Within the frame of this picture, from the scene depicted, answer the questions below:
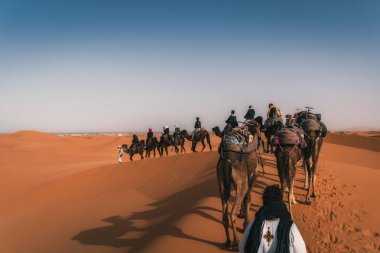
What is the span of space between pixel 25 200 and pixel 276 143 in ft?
52.2

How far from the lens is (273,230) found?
3973 millimetres


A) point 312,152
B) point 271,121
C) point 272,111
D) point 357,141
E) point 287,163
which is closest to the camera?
point 287,163

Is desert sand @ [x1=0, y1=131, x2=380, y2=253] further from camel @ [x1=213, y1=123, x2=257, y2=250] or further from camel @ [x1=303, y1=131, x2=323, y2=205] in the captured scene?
camel @ [x1=213, y1=123, x2=257, y2=250]

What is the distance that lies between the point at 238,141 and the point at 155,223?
5203mm

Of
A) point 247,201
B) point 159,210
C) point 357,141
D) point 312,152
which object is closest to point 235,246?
point 247,201

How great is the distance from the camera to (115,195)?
58.6 feet

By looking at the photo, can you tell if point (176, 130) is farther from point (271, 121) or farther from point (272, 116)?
point (271, 121)

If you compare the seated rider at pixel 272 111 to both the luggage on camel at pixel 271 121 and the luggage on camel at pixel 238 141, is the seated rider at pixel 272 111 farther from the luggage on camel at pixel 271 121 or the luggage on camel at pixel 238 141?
the luggage on camel at pixel 238 141

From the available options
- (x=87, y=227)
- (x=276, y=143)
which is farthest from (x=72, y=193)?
(x=276, y=143)

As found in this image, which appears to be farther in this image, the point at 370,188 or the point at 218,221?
the point at 370,188

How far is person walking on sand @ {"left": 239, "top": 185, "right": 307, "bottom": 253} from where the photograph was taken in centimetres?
A: 385

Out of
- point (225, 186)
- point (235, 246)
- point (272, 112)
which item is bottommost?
point (235, 246)

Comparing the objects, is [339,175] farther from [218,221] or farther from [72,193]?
[72,193]

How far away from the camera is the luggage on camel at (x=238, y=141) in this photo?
7.80m
